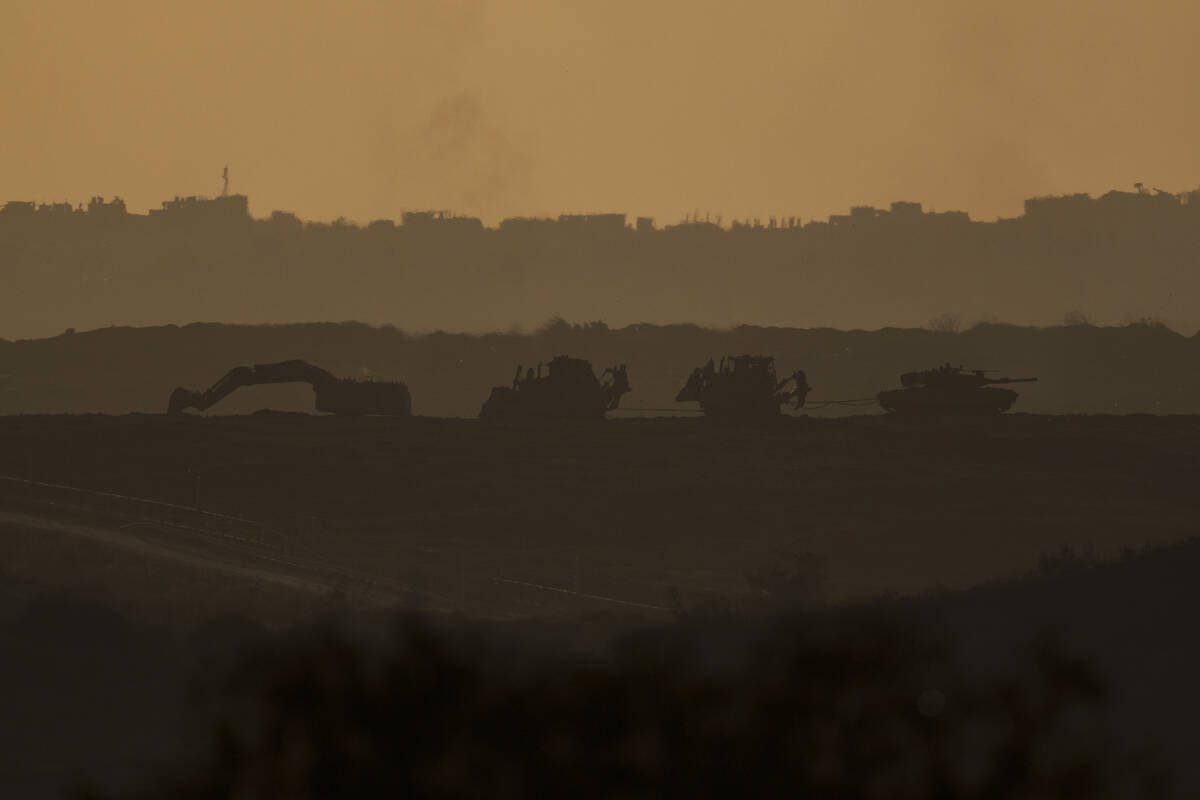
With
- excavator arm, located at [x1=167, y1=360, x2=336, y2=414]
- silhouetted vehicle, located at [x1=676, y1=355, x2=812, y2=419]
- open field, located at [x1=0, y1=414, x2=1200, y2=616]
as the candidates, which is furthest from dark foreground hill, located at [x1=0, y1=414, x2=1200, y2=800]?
excavator arm, located at [x1=167, y1=360, x2=336, y2=414]

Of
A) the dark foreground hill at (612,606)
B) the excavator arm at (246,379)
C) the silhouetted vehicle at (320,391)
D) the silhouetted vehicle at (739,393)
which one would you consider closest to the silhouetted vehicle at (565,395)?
the dark foreground hill at (612,606)

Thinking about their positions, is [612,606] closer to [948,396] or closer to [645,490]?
[645,490]

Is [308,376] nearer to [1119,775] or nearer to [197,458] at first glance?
[197,458]

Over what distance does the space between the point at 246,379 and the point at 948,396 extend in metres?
30.2

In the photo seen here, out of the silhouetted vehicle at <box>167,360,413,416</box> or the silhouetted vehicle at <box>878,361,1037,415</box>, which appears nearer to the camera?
the silhouetted vehicle at <box>167,360,413,416</box>

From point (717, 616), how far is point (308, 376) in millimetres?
50426

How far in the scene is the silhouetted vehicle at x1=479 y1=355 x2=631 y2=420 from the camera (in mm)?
83000

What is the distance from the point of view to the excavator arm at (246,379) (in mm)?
84750

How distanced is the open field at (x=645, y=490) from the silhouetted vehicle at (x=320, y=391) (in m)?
1.84

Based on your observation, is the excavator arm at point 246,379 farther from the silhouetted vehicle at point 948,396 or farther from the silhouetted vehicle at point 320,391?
the silhouetted vehicle at point 948,396

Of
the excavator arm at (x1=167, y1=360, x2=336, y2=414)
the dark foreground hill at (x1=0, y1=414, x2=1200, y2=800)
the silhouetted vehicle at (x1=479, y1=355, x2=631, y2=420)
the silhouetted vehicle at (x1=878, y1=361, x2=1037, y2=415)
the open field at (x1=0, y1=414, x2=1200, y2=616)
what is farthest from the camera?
the silhouetted vehicle at (x1=878, y1=361, x2=1037, y2=415)

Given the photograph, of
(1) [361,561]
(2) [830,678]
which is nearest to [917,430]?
(1) [361,561]

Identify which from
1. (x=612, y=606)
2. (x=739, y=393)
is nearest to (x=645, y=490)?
(x=739, y=393)

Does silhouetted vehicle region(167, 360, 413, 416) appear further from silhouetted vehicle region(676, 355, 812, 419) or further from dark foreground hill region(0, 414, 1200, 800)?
silhouetted vehicle region(676, 355, 812, 419)
